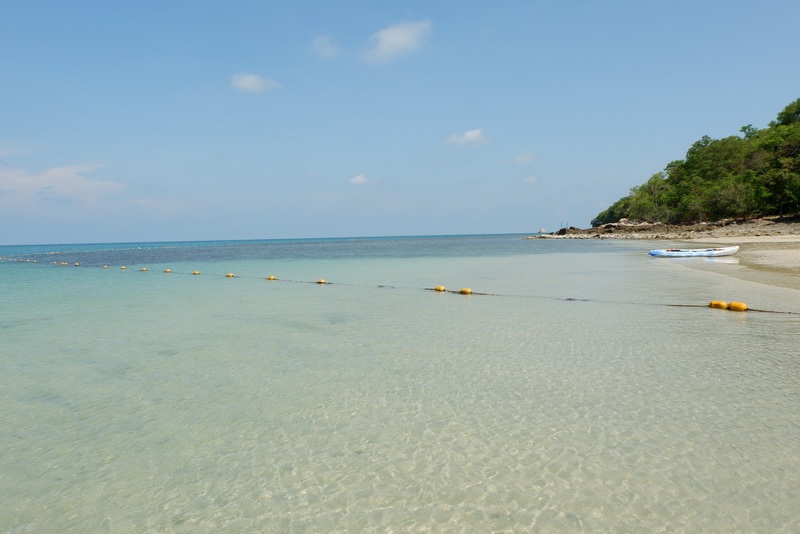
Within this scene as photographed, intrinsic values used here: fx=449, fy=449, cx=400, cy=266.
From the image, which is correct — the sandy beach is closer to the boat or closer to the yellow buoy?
the boat

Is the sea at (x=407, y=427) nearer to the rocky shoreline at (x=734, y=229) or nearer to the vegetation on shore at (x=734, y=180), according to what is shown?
the rocky shoreline at (x=734, y=229)

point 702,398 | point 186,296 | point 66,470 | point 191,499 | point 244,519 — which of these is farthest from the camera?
point 186,296

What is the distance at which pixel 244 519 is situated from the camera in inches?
126

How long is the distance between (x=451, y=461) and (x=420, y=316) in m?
7.40

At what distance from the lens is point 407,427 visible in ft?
15.4

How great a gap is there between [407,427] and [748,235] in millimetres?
57655

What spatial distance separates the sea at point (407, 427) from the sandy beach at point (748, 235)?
17.3 m

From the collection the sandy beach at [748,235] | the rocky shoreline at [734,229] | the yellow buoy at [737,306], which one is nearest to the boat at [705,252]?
the sandy beach at [748,235]

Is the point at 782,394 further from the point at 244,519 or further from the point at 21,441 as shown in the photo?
the point at 21,441

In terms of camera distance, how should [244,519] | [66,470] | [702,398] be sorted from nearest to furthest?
[244,519] → [66,470] → [702,398]

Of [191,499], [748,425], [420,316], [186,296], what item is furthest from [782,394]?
[186,296]

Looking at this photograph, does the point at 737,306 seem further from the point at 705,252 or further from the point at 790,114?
the point at 790,114

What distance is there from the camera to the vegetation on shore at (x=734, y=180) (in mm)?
61656

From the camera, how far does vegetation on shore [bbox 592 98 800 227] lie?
202 ft
